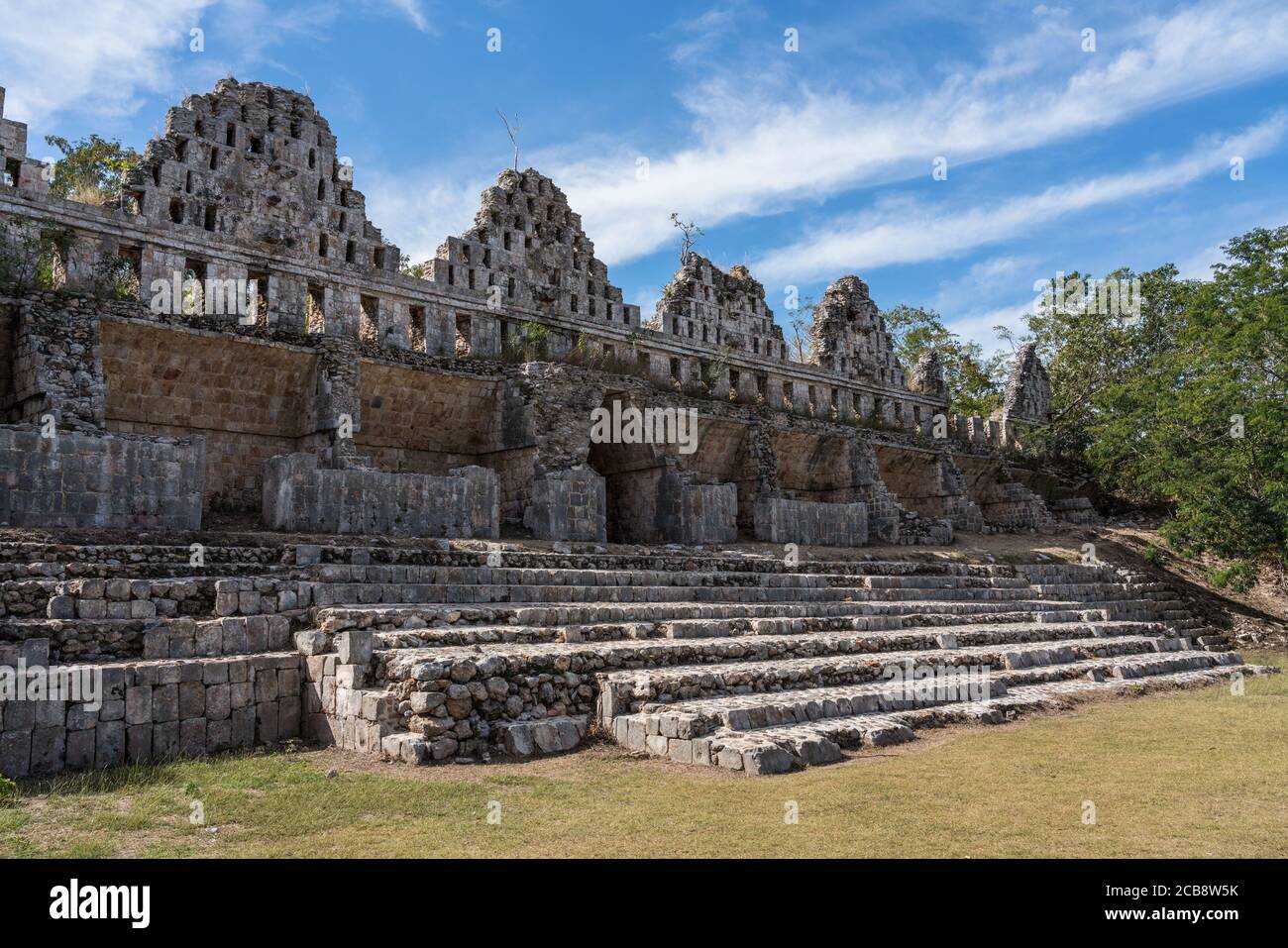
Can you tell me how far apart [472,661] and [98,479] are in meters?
7.58

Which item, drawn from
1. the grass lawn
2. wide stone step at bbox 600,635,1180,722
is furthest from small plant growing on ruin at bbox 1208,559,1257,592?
the grass lawn

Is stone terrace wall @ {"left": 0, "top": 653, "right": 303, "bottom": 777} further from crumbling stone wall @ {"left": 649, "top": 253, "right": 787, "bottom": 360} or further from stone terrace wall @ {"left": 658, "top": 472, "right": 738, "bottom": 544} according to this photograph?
crumbling stone wall @ {"left": 649, "top": 253, "right": 787, "bottom": 360}

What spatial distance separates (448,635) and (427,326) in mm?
13757

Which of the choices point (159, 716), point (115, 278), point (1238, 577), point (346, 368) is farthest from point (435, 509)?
point (1238, 577)

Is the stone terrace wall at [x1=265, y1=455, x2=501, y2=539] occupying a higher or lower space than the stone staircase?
higher

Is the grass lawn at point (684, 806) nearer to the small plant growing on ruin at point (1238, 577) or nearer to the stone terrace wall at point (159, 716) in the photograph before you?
the stone terrace wall at point (159, 716)

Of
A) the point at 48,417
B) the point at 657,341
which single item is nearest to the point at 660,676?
the point at 48,417

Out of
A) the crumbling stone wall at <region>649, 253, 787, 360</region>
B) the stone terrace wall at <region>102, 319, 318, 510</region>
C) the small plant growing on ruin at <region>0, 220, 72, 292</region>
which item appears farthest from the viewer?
the crumbling stone wall at <region>649, 253, 787, 360</region>

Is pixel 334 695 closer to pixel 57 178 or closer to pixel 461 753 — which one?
pixel 461 753

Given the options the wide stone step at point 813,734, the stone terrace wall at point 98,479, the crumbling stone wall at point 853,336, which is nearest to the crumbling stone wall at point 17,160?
the stone terrace wall at point 98,479

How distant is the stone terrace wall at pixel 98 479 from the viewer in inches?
514

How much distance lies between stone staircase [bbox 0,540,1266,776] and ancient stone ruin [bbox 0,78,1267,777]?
0.12 ft

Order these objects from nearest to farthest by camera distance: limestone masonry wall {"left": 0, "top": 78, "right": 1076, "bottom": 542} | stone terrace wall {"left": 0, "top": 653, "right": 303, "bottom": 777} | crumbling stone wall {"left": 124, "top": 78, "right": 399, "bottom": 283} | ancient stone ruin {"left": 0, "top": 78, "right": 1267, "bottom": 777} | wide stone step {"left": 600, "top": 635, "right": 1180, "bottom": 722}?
stone terrace wall {"left": 0, "top": 653, "right": 303, "bottom": 777} → ancient stone ruin {"left": 0, "top": 78, "right": 1267, "bottom": 777} → wide stone step {"left": 600, "top": 635, "right": 1180, "bottom": 722} → limestone masonry wall {"left": 0, "top": 78, "right": 1076, "bottom": 542} → crumbling stone wall {"left": 124, "top": 78, "right": 399, "bottom": 283}

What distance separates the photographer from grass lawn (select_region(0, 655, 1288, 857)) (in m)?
6.04
